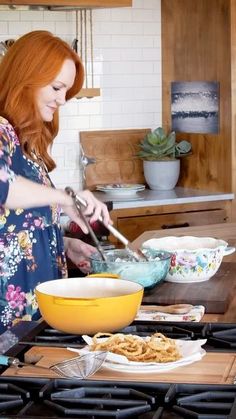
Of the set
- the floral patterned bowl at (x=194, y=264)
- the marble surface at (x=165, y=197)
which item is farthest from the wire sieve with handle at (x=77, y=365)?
the marble surface at (x=165, y=197)

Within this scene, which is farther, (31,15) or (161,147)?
(161,147)

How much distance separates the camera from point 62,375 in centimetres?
149

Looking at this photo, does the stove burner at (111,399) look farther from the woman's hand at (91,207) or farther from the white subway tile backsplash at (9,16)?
the white subway tile backsplash at (9,16)

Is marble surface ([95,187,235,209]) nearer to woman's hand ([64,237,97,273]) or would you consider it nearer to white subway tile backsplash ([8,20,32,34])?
white subway tile backsplash ([8,20,32,34])

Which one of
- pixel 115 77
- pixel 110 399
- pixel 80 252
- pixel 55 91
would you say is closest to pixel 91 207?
pixel 80 252

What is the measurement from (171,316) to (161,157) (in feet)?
11.8

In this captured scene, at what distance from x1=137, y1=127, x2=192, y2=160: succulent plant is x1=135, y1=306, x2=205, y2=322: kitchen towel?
350cm

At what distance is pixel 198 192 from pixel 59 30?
4.61ft

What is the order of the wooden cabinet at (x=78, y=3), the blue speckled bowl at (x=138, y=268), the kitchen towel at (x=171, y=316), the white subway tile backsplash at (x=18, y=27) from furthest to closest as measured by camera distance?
the white subway tile backsplash at (x=18, y=27) < the wooden cabinet at (x=78, y=3) < the blue speckled bowl at (x=138, y=268) < the kitchen towel at (x=171, y=316)

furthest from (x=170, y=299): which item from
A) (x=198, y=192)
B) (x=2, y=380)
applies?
(x=198, y=192)

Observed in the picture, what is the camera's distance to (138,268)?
2348 mm

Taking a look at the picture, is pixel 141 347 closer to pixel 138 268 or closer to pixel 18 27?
pixel 138 268

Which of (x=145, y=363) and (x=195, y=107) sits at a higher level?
(x=195, y=107)

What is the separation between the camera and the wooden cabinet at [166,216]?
5.16 metres
